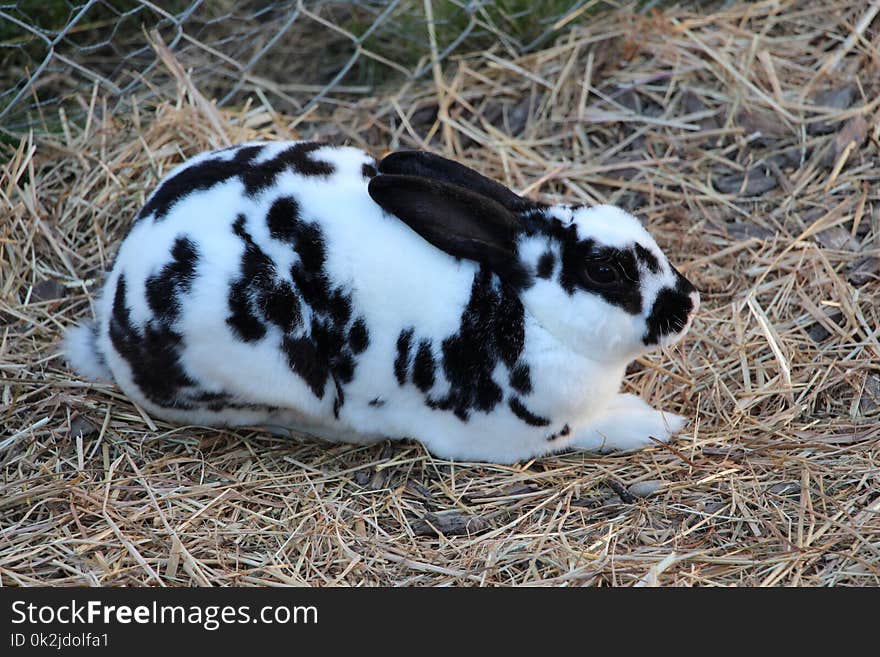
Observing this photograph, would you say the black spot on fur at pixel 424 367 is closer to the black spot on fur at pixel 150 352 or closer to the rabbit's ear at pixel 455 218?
the rabbit's ear at pixel 455 218

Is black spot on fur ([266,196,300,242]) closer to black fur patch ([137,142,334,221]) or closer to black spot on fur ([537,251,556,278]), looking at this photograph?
black fur patch ([137,142,334,221])

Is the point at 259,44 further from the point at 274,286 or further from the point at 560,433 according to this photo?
the point at 560,433

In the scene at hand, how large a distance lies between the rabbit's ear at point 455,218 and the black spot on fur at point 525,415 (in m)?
0.33

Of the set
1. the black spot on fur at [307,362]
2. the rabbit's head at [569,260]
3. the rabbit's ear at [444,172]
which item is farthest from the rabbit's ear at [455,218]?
the black spot on fur at [307,362]

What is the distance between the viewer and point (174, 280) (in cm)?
301

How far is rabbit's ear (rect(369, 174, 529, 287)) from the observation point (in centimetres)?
296

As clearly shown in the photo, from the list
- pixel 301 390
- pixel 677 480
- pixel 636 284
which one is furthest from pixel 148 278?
pixel 677 480

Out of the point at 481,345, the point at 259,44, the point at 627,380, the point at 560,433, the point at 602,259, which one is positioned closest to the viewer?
the point at 602,259

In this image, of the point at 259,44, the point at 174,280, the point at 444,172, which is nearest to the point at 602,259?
the point at 444,172

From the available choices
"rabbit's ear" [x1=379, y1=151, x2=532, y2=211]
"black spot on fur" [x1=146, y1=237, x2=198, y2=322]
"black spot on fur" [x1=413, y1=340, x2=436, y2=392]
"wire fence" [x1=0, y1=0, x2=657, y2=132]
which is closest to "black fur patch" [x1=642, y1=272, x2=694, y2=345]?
"rabbit's ear" [x1=379, y1=151, x2=532, y2=211]

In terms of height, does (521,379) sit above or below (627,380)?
above

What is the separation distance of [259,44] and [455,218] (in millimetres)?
2178

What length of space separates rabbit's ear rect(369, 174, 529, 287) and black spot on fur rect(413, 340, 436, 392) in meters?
0.27

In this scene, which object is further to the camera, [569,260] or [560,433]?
[560,433]
